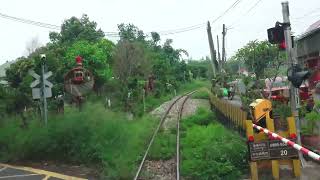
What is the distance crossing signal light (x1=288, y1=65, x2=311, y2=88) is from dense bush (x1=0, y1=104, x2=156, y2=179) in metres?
5.70

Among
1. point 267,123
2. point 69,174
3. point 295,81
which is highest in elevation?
point 295,81

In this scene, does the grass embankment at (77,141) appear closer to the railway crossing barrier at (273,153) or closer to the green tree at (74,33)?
the railway crossing barrier at (273,153)

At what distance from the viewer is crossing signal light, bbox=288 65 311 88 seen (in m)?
10.9

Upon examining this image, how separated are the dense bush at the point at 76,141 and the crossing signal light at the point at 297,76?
5.70 metres

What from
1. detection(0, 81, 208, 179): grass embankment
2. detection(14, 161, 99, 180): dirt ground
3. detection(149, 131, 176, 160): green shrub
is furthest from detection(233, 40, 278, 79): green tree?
detection(14, 161, 99, 180): dirt ground

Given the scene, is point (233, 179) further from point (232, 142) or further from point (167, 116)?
→ point (167, 116)

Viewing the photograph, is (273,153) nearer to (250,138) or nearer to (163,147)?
(250,138)

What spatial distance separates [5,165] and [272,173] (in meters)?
9.22

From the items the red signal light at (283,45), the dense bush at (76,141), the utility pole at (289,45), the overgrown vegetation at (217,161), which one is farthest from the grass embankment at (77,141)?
the red signal light at (283,45)

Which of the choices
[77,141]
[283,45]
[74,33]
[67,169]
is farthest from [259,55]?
[283,45]

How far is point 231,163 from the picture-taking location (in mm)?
12422

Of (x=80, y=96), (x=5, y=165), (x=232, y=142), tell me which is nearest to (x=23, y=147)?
(x=5, y=165)

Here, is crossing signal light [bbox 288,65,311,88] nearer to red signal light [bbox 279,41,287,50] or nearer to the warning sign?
red signal light [bbox 279,41,287,50]

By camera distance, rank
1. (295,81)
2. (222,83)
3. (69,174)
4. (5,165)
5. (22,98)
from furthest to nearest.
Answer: (222,83) < (22,98) < (5,165) < (69,174) < (295,81)
